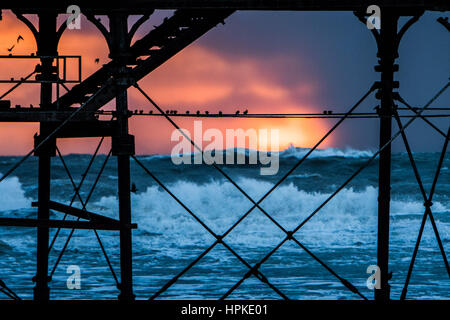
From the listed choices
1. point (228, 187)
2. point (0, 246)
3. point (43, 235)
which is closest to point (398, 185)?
point (228, 187)

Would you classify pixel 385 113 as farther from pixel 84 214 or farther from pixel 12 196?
pixel 12 196

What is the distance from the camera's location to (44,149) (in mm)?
17000

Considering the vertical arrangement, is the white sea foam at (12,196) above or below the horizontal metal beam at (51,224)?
above

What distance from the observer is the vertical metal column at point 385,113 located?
14.4 metres

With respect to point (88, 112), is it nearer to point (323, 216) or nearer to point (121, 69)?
point (121, 69)

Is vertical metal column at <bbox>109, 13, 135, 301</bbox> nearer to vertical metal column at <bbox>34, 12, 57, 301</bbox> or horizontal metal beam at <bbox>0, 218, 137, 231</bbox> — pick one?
horizontal metal beam at <bbox>0, 218, 137, 231</bbox>

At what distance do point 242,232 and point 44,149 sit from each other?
26.8 m

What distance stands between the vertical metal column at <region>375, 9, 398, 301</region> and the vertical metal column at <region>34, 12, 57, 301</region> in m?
6.09

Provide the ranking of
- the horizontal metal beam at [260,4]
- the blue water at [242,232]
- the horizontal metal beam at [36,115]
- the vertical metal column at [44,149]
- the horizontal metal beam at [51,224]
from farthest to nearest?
the blue water at [242,232], the vertical metal column at [44,149], the horizontal metal beam at [51,224], the horizontal metal beam at [36,115], the horizontal metal beam at [260,4]

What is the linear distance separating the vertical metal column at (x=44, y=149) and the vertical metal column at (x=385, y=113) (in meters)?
6.09

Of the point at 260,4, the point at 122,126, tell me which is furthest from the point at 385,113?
the point at 122,126

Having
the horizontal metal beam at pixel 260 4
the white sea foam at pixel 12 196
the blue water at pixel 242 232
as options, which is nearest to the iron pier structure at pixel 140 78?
the horizontal metal beam at pixel 260 4

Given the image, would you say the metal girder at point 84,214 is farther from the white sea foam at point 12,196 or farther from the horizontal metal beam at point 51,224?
the white sea foam at point 12,196

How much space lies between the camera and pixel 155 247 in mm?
37438
